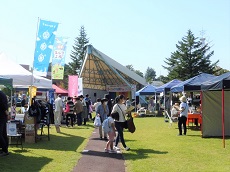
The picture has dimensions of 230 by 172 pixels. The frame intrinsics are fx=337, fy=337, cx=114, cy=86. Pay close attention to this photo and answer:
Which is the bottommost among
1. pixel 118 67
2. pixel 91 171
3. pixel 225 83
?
pixel 91 171

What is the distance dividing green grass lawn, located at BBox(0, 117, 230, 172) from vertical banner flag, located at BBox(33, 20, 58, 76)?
2829 millimetres

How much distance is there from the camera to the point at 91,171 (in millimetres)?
7301

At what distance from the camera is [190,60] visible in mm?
56719

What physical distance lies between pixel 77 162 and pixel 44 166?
89 centimetres

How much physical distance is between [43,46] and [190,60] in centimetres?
4649

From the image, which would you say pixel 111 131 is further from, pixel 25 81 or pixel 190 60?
pixel 190 60

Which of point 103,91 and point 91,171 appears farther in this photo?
point 103,91

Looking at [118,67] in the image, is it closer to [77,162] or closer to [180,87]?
[180,87]

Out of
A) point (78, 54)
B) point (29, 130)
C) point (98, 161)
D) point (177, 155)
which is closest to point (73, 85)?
point (29, 130)

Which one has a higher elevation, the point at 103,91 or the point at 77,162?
the point at 103,91

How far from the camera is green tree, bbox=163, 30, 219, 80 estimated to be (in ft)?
184

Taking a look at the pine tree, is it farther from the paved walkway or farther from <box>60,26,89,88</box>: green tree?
the paved walkway

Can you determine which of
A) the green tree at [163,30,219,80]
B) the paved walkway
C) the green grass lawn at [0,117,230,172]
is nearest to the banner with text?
the green tree at [163,30,219,80]

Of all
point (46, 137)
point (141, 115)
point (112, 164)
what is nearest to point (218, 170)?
point (112, 164)
